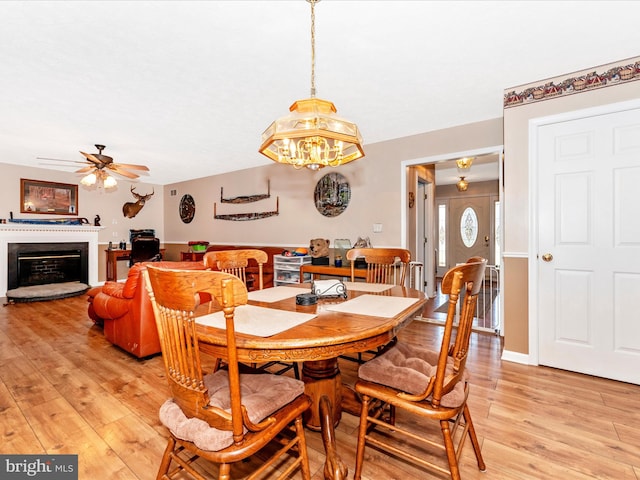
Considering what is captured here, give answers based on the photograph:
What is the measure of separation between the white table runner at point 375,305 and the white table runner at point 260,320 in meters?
0.22

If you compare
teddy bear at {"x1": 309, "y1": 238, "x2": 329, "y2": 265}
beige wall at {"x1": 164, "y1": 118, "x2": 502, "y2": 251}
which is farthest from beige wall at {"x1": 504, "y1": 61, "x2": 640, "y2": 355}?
teddy bear at {"x1": 309, "y1": 238, "x2": 329, "y2": 265}

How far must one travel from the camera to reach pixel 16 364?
106 inches

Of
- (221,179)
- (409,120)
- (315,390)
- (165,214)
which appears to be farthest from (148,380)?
(165,214)

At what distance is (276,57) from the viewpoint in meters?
2.28

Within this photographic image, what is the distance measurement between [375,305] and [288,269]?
9.83 ft

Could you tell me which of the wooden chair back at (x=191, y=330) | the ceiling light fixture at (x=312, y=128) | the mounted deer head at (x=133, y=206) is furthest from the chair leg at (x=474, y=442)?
the mounted deer head at (x=133, y=206)

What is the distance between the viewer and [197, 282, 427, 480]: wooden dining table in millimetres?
1134

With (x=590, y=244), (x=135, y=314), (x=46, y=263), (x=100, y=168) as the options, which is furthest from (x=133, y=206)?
(x=590, y=244)

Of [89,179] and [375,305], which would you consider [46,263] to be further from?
[375,305]

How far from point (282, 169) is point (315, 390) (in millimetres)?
4098

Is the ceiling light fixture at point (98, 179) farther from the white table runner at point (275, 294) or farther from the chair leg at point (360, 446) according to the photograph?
the chair leg at point (360, 446)

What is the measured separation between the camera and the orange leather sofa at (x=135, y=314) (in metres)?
2.75

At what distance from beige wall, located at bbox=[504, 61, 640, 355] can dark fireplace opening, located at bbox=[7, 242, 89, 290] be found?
6.97 metres

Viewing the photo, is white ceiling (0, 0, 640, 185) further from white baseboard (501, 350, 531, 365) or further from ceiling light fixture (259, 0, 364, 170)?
white baseboard (501, 350, 531, 365)
